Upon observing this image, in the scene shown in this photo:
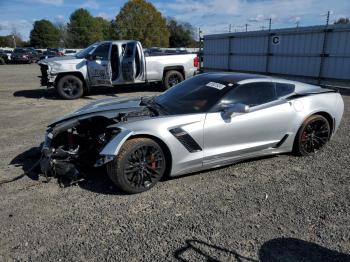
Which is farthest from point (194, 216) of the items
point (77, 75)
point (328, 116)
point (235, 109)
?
point (77, 75)

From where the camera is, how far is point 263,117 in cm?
463

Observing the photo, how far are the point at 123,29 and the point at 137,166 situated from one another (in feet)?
236

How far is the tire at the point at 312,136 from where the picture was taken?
5.07 metres

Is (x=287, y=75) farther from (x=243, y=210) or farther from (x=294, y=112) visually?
(x=243, y=210)

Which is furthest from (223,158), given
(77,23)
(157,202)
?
(77,23)

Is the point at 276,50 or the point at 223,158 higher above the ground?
the point at 276,50

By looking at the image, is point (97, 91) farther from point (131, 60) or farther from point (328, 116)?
point (328, 116)

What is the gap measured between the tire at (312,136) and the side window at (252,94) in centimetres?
73

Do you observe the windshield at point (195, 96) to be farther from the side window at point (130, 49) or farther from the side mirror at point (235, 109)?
the side window at point (130, 49)

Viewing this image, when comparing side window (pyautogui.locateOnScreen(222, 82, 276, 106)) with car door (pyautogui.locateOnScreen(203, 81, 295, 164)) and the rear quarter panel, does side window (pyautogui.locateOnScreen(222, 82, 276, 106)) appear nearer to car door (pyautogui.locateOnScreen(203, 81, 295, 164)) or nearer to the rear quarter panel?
car door (pyautogui.locateOnScreen(203, 81, 295, 164))

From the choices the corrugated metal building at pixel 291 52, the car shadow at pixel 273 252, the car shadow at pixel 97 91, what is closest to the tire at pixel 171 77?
the car shadow at pixel 97 91

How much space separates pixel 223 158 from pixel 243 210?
0.92 m

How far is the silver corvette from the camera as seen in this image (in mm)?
3936

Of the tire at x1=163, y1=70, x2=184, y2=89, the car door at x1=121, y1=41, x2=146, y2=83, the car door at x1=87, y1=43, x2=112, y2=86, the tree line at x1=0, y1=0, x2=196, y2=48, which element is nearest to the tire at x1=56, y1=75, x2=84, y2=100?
the car door at x1=87, y1=43, x2=112, y2=86
